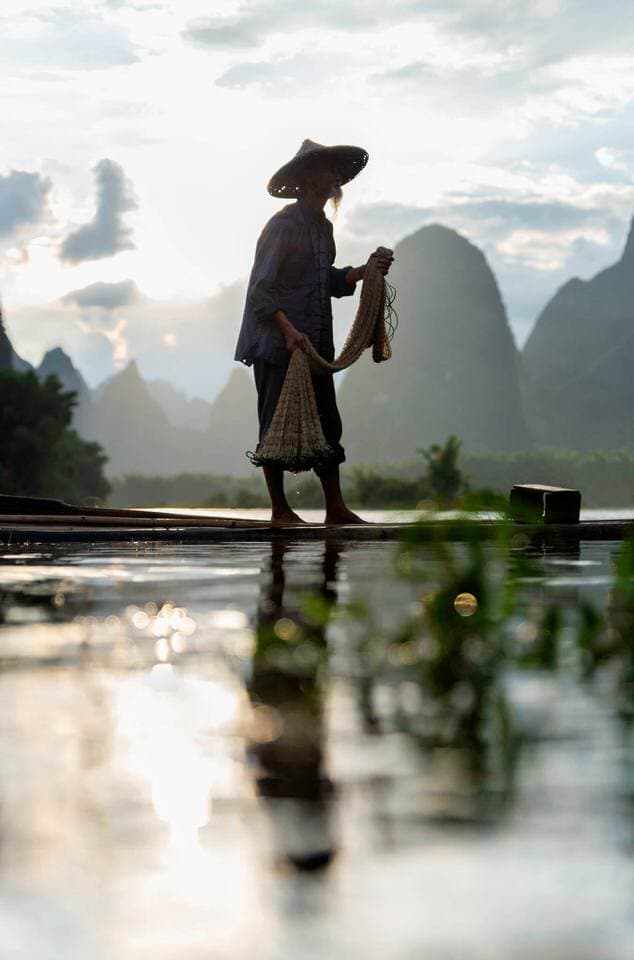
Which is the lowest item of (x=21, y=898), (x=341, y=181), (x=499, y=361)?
(x=21, y=898)

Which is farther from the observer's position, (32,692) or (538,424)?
(538,424)

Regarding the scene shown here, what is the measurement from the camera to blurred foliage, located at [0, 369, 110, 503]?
39.2 metres

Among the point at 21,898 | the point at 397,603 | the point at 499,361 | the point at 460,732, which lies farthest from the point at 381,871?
the point at 499,361

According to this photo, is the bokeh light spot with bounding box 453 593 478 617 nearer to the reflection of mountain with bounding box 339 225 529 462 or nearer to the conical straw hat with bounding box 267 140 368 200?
the conical straw hat with bounding box 267 140 368 200

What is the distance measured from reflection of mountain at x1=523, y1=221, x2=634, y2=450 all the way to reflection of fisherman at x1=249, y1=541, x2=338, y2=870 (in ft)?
408

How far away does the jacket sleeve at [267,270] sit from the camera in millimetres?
9328

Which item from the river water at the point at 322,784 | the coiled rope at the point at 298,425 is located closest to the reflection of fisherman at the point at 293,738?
the river water at the point at 322,784

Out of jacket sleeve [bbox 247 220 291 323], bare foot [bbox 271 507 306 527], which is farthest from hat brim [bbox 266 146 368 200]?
bare foot [bbox 271 507 306 527]

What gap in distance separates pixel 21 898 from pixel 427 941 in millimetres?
426

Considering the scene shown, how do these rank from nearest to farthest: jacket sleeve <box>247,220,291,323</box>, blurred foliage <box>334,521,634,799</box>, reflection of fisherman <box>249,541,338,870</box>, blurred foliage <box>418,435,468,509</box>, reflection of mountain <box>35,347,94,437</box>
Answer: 1. reflection of fisherman <box>249,541,338,870</box>
2. blurred foliage <box>334,521,634,799</box>
3. jacket sleeve <box>247,220,291,323</box>
4. blurred foliage <box>418,435,468,509</box>
5. reflection of mountain <box>35,347,94,437</box>

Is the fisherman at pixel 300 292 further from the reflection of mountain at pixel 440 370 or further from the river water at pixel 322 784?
the reflection of mountain at pixel 440 370

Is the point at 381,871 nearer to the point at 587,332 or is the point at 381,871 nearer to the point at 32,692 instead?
the point at 32,692

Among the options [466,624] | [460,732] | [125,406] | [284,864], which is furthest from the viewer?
[125,406]

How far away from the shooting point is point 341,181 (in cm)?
1005
